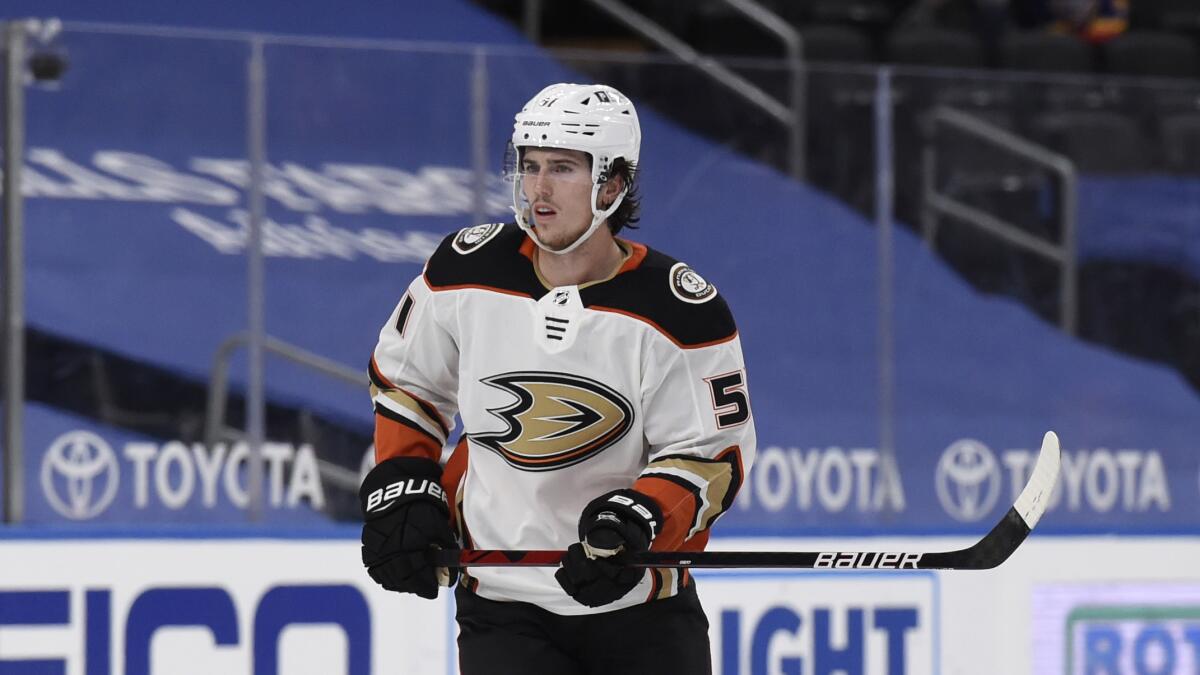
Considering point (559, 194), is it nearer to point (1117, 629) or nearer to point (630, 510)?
point (630, 510)

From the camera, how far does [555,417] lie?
8.19 ft

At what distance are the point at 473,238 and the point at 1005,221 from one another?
2497 mm

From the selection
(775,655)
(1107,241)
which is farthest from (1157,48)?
(775,655)

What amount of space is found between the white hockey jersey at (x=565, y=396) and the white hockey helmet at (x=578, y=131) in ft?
0.26

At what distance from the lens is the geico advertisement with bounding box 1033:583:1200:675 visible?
14.3 feet

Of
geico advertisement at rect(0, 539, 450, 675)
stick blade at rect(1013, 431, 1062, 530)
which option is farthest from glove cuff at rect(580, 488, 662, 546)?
geico advertisement at rect(0, 539, 450, 675)

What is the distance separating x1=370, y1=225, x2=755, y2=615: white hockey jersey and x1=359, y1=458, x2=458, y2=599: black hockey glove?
0.07 metres

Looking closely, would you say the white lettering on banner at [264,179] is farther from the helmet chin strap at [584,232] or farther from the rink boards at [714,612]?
the helmet chin strap at [584,232]

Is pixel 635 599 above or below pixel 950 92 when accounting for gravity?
below

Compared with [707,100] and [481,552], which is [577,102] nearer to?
[481,552]

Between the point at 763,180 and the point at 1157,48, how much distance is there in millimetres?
3265

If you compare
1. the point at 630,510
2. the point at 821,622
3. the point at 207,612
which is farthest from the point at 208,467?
the point at 630,510

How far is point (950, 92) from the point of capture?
4.70 metres

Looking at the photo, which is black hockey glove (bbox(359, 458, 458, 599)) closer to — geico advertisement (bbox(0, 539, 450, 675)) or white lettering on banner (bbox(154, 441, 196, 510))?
geico advertisement (bbox(0, 539, 450, 675))
